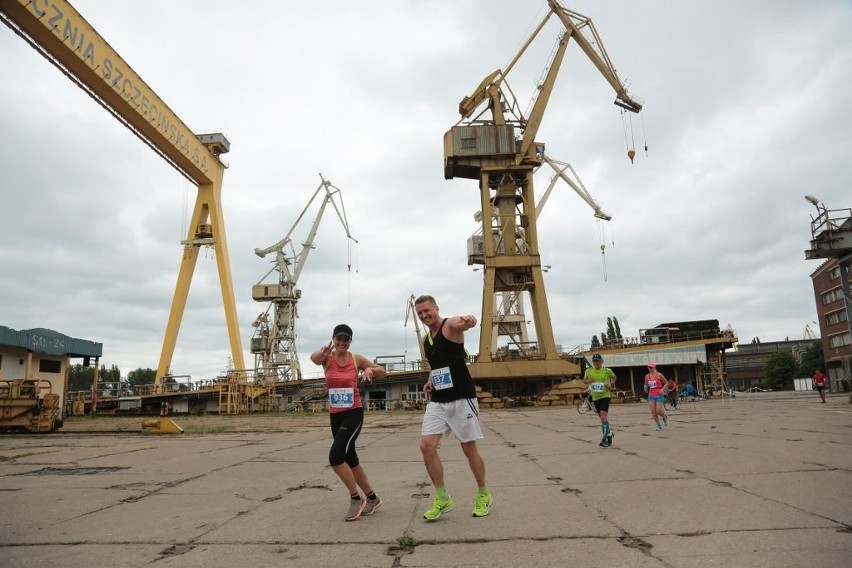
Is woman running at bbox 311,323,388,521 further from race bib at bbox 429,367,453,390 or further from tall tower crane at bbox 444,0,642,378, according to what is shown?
tall tower crane at bbox 444,0,642,378

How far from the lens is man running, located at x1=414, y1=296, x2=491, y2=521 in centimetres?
459

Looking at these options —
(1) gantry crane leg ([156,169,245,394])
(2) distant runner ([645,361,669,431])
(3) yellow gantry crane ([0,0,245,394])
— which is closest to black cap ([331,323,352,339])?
(2) distant runner ([645,361,669,431])

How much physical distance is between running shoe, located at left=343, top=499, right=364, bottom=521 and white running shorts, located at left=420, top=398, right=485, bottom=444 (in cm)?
77

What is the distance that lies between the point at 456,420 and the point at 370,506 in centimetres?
106

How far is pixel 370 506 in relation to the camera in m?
4.74

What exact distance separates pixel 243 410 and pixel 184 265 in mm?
11254

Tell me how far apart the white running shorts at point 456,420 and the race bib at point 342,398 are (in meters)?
0.71

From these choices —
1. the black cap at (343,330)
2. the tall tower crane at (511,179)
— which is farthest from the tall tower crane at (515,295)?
the black cap at (343,330)

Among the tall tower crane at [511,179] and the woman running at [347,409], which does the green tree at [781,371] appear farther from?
the woman running at [347,409]

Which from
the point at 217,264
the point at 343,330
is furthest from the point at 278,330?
the point at 343,330

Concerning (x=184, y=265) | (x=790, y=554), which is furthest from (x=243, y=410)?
(x=790, y=554)

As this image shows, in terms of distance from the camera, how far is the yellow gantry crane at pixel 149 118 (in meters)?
22.0

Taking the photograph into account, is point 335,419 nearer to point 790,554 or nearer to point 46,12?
point 790,554

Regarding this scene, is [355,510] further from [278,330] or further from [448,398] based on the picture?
[278,330]
